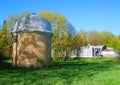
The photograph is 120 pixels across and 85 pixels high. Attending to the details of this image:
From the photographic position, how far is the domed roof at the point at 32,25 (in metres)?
32.9

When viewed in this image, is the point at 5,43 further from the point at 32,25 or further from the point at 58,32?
the point at 32,25

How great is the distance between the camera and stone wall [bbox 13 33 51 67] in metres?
32.7

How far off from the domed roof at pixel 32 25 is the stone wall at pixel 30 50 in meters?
0.61

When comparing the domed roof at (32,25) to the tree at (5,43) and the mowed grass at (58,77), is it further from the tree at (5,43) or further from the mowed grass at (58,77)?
the tree at (5,43)

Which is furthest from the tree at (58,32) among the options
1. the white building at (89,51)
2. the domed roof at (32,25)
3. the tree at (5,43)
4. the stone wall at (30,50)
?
the stone wall at (30,50)

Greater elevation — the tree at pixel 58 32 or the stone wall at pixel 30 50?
the tree at pixel 58 32

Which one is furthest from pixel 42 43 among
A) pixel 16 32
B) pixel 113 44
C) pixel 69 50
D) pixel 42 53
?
pixel 113 44

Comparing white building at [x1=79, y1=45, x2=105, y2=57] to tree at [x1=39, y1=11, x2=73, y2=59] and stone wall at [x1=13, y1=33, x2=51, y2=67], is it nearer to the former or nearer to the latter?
tree at [x1=39, y1=11, x2=73, y2=59]

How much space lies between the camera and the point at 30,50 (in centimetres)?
3269

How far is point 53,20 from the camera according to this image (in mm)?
67688

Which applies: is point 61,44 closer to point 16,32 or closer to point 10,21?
point 10,21

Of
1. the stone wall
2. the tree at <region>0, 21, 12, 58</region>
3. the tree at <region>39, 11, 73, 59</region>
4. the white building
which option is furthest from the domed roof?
the white building

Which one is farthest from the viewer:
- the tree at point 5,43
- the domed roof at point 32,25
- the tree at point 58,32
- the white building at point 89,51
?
the white building at point 89,51

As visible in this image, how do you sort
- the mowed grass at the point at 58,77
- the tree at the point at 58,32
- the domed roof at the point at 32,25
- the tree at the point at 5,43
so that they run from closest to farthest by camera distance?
the mowed grass at the point at 58,77
the domed roof at the point at 32,25
the tree at the point at 5,43
the tree at the point at 58,32
